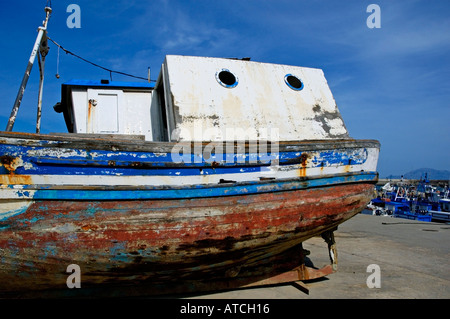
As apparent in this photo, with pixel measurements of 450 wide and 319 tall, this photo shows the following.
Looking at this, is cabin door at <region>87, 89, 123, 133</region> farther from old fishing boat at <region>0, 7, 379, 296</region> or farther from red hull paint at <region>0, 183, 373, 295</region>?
red hull paint at <region>0, 183, 373, 295</region>

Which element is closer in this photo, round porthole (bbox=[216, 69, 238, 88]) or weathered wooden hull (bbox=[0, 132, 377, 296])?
weathered wooden hull (bbox=[0, 132, 377, 296])

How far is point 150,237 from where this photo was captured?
12.1 ft

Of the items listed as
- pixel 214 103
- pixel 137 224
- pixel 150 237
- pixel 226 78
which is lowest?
pixel 150 237

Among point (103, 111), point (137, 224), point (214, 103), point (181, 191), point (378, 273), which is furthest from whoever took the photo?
point (103, 111)

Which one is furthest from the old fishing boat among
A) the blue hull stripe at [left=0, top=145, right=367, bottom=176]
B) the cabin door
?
the cabin door

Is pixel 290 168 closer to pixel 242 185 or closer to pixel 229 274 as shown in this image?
pixel 242 185

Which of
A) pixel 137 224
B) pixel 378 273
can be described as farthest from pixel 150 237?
pixel 378 273

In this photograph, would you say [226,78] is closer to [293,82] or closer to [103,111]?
[293,82]

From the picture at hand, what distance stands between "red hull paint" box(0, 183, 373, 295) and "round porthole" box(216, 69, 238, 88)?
1.95m

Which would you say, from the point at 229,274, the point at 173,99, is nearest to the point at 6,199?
the point at 173,99

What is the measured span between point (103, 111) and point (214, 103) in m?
2.32

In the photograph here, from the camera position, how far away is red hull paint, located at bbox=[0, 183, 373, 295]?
347 centimetres
